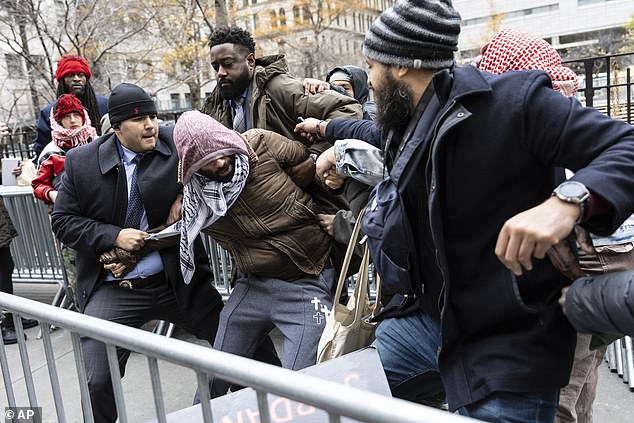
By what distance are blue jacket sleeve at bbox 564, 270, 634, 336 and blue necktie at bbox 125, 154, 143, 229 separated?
250cm

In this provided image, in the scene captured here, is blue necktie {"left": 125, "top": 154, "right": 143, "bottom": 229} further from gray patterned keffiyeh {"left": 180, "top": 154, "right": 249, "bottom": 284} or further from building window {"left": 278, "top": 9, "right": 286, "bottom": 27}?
building window {"left": 278, "top": 9, "right": 286, "bottom": 27}

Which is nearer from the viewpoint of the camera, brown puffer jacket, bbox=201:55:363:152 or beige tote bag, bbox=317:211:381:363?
beige tote bag, bbox=317:211:381:363

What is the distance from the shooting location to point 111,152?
136 inches

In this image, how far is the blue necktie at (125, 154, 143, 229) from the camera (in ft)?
11.3

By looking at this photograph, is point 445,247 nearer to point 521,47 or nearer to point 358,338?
point 358,338

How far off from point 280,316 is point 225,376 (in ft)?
5.09

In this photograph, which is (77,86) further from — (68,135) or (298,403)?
(298,403)

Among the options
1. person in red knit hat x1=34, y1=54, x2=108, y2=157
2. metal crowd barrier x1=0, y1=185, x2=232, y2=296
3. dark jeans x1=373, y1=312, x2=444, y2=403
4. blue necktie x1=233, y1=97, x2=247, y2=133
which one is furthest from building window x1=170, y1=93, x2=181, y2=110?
dark jeans x1=373, y1=312, x2=444, y2=403

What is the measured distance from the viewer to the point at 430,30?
75.3 inches

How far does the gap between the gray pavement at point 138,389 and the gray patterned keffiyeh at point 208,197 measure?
5.84 ft

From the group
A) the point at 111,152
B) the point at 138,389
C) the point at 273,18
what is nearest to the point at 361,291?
the point at 111,152

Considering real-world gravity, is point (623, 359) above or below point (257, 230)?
below

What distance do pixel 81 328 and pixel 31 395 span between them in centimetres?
82

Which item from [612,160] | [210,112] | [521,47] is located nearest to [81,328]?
[612,160]
